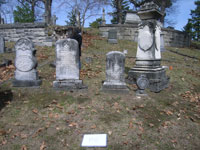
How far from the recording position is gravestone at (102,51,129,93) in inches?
214

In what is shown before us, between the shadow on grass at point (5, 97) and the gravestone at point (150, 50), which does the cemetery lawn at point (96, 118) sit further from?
the gravestone at point (150, 50)

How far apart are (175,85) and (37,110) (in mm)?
5803

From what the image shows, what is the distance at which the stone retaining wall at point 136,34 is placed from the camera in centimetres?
1858

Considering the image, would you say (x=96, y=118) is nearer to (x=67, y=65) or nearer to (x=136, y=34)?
(x=67, y=65)

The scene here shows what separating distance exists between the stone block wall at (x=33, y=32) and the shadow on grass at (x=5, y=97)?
8.82 meters

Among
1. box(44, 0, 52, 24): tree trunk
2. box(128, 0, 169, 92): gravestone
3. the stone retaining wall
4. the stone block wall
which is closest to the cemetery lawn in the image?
box(128, 0, 169, 92): gravestone

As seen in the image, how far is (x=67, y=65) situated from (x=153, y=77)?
3.41 m

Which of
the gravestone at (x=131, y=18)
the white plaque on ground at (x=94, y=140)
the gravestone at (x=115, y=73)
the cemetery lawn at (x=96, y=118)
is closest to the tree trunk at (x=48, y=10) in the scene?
A: the gravestone at (x=131, y=18)

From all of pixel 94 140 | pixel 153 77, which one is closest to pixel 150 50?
pixel 153 77

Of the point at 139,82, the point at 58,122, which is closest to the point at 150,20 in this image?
the point at 139,82

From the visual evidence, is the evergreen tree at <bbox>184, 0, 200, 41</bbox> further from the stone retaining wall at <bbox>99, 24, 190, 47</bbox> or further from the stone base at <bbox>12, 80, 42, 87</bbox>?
the stone base at <bbox>12, 80, 42, 87</bbox>

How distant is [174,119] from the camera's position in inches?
161

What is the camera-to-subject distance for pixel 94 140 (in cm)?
314

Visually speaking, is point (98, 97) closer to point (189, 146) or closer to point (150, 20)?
point (189, 146)
